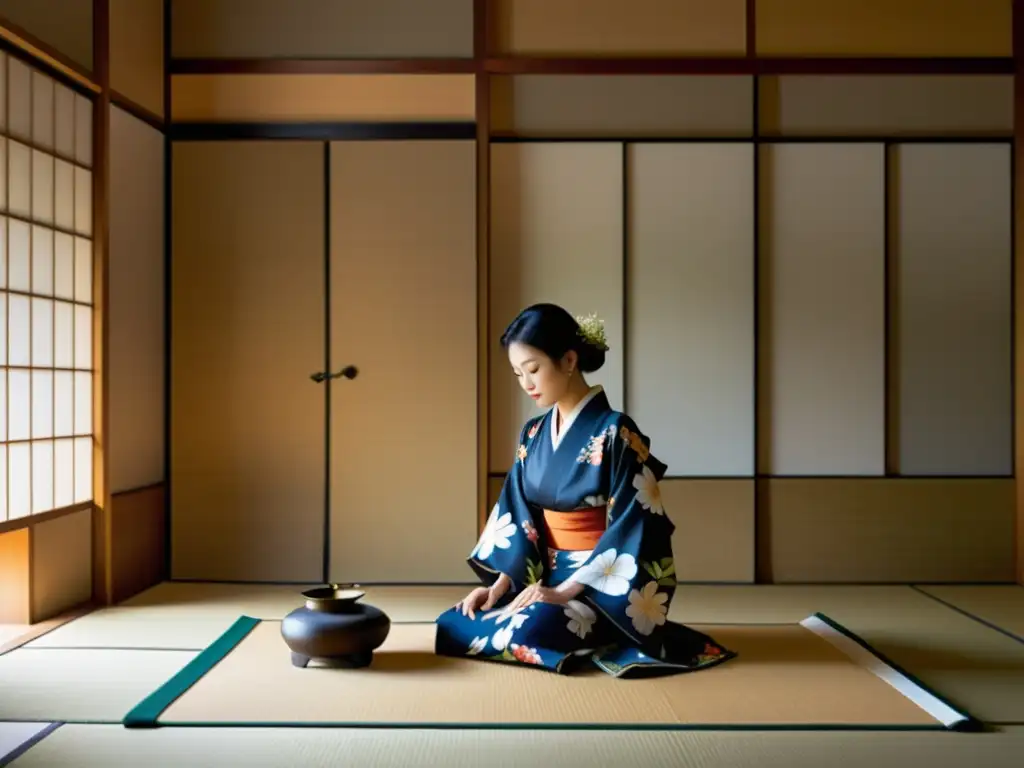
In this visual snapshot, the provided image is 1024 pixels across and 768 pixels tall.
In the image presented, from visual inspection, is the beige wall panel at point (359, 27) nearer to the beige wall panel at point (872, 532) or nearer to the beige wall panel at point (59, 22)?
the beige wall panel at point (59, 22)

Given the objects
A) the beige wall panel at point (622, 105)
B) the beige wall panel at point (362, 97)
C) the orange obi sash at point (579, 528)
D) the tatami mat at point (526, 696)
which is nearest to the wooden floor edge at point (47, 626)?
the tatami mat at point (526, 696)

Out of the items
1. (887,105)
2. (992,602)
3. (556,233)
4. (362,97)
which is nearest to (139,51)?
(362,97)

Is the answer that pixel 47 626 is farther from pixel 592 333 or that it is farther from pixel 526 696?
pixel 592 333

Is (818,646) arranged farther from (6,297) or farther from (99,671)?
(6,297)

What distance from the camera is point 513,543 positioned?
3.59 metres

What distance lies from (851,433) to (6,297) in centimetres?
366

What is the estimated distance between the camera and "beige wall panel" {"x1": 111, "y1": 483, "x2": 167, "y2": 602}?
459 centimetres

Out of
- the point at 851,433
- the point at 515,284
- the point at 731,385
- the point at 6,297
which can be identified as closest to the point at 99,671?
the point at 6,297

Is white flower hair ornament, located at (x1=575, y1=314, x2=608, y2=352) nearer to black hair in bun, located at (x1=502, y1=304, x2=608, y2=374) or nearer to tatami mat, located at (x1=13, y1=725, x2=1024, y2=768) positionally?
black hair in bun, located at (x1=502, y1=304, x2=608, y2=374)

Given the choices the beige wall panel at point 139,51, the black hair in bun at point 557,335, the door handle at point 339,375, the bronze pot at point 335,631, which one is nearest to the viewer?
the bronze pot at point 335,631

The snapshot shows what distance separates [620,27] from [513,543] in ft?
8.99

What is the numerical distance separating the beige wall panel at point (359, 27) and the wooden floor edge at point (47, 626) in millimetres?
2600

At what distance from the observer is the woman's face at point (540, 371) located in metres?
3.50

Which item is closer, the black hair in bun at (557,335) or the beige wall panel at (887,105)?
the black hair in bun at (557,335)
